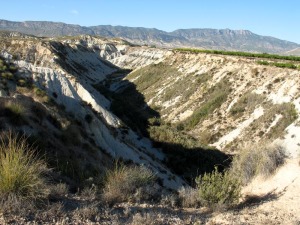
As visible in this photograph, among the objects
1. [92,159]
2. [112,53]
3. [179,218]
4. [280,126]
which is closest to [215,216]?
[179,218]

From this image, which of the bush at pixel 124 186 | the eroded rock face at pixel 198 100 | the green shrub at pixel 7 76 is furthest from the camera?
the eroded rock face at pixel 198 100

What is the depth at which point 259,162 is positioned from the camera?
557 inches

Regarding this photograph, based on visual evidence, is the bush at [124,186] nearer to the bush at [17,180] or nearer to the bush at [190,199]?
the bush at [190,199]

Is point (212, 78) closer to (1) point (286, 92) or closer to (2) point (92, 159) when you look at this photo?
(1) point (286, 92)

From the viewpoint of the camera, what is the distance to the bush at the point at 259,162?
1382 centimetres

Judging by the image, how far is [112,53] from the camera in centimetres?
14200

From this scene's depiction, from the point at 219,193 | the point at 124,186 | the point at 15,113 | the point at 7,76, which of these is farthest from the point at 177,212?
the point at 7,76

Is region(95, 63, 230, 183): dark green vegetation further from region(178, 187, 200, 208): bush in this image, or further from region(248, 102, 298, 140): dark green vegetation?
region(178, 187, 200, 208): bush

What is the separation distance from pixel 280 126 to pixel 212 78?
20907 mm

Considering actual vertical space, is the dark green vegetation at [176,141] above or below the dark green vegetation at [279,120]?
below

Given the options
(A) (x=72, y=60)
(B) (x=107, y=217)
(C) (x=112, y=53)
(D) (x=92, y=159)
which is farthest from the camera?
(C) (x=112, y=53)

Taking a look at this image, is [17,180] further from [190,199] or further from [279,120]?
[279,120]

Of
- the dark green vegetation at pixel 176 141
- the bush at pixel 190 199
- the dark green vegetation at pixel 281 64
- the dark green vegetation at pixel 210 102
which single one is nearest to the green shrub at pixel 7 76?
the dark green vegetation at pixel 176 141

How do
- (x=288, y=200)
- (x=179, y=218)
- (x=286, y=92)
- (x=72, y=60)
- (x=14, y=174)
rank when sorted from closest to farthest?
(x=14, y=174)
(x=179, y=218)
(x=288, y=200)
(x=286, y=92)
(x=72, y=60)
